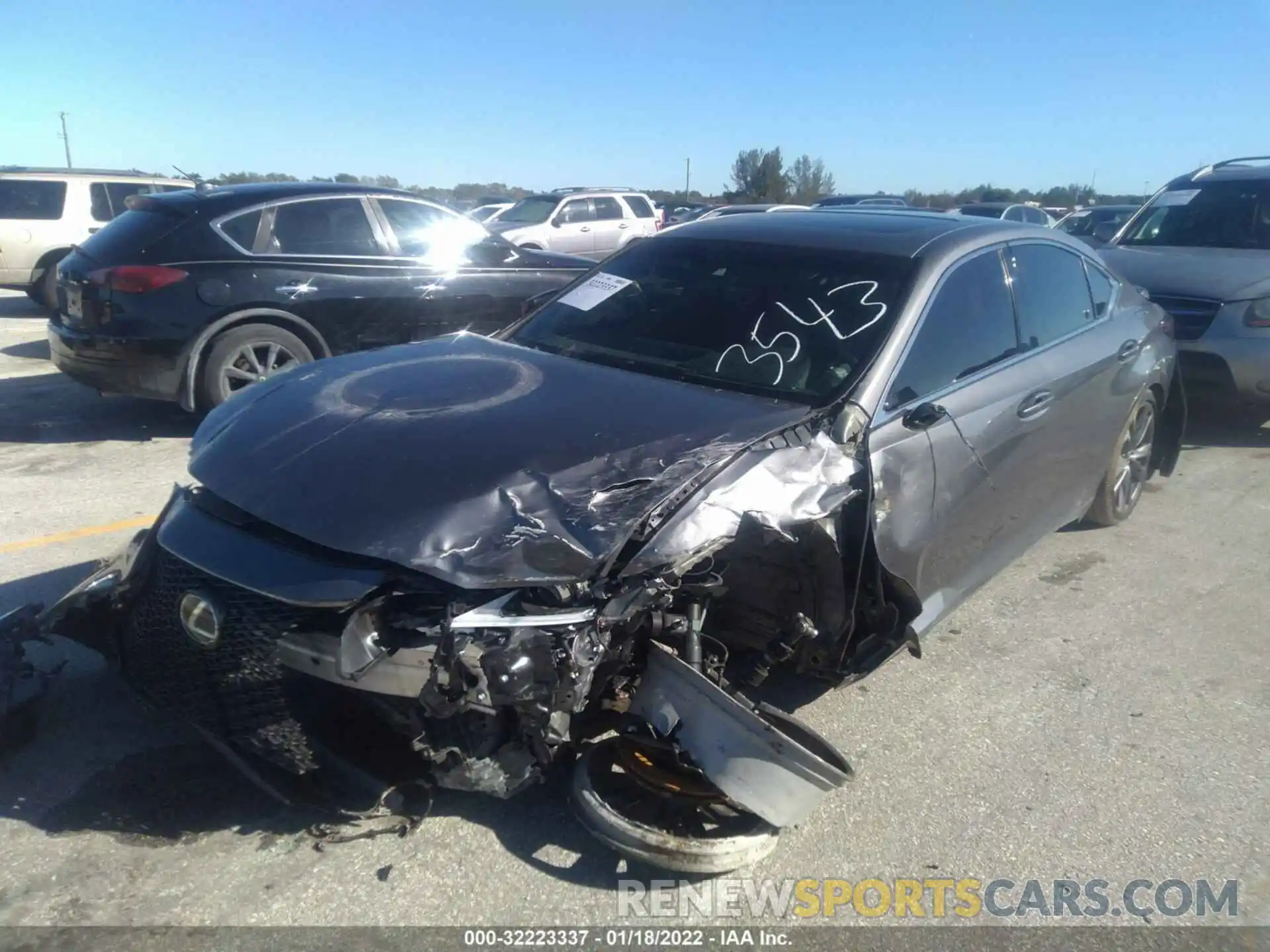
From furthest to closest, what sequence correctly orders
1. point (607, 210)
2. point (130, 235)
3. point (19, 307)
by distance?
point (607, 210), point (19, 307), point (130, 235)

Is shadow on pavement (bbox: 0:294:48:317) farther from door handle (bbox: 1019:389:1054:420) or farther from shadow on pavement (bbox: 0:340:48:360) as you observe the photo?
door handle (bbox: 1019:389:1054:420)

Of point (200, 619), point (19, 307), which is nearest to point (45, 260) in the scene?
point (19, 307)

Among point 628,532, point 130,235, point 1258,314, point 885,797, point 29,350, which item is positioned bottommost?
point 885,797

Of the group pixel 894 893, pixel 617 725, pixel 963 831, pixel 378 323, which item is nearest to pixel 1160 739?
pixel 963 831

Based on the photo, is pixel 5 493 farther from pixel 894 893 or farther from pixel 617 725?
pixel 894 893

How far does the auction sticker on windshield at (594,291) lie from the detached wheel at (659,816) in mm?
1959

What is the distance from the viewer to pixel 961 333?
3.82 m

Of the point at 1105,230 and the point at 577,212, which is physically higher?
the point at 577,212

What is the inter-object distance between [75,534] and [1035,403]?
15.3ft

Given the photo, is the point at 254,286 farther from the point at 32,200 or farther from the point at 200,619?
the point at 32,200

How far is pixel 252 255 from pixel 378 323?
0.97 meters

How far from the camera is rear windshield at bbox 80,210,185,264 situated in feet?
21.9

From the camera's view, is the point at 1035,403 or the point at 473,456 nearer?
the point at 473,456

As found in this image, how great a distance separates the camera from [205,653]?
269 cm
